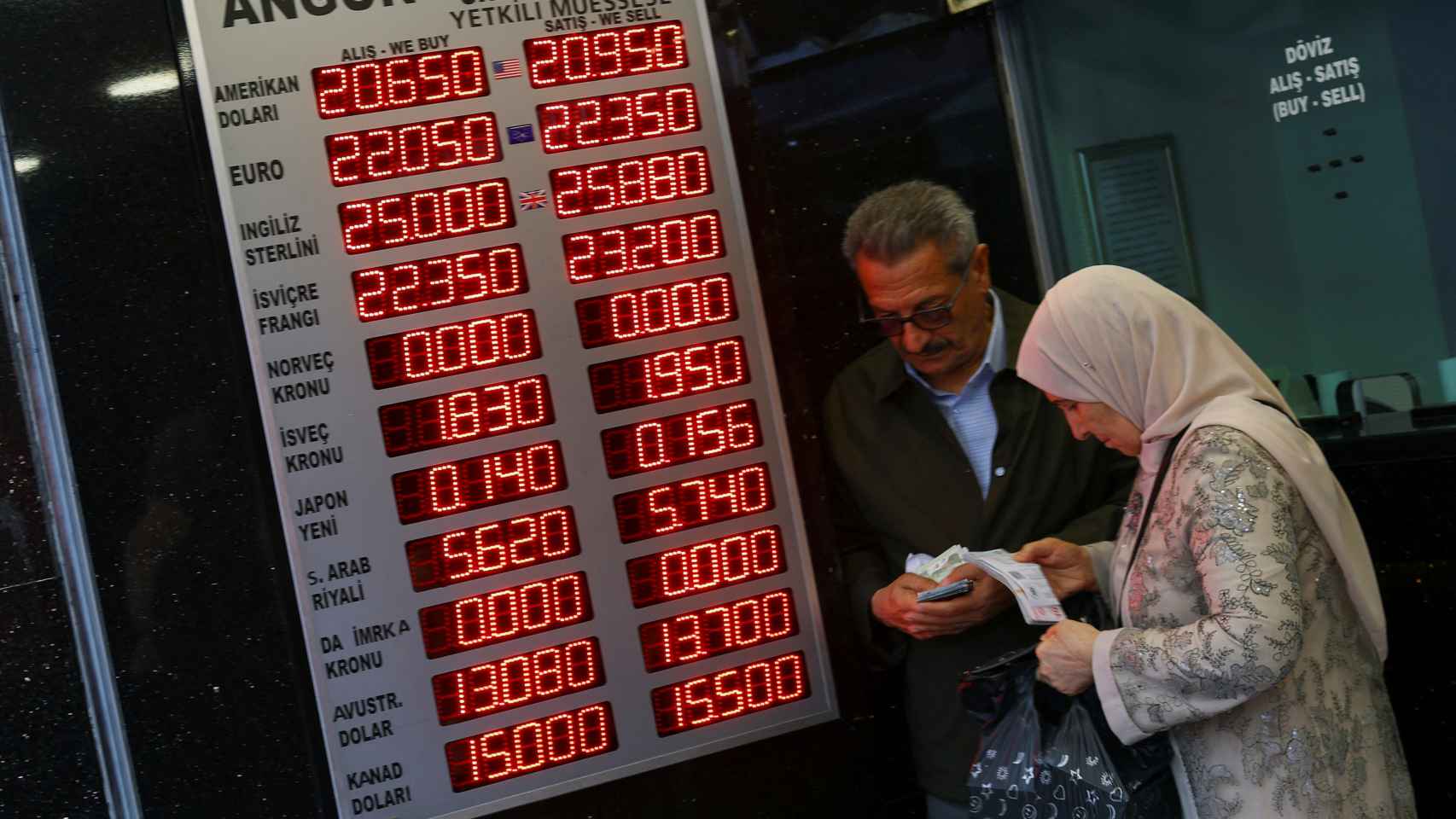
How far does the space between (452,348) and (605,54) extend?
851 millimetres

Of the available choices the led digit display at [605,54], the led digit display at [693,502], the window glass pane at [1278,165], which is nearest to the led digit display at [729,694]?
the led digit display at [693,502]

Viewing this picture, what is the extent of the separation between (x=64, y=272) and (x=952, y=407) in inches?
83.5

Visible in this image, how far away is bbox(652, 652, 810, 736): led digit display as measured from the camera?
349 cm

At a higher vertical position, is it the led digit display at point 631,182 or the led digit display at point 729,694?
the led digit display at point 631,182

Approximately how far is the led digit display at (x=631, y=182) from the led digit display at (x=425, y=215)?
0.15 m

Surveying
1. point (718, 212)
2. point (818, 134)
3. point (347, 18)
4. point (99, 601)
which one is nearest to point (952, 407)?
point (718, 212)

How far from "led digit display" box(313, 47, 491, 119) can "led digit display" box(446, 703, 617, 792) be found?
5.04ft

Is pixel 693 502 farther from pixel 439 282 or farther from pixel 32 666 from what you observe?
pixel 32 666

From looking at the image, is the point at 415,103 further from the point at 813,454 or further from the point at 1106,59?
the point at 1106,59

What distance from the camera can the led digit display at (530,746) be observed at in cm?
332

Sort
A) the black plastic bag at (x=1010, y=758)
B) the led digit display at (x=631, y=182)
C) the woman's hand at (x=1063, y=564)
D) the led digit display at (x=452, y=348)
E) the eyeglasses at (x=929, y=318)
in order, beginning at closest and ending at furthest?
the black plastic bag at (x=1010, y=758), the woman's hand at (x=1063, y=564), the eyeglasses at (x=929, y=318), the led digit display at (x=452, y=348), the led digit display at (x=631, y=182)

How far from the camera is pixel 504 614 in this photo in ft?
11.0

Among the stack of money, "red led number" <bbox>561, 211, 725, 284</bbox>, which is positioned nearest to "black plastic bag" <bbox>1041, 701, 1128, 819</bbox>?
the stack of money

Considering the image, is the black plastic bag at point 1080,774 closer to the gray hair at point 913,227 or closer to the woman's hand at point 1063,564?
the woman's hand at point 1063,564
